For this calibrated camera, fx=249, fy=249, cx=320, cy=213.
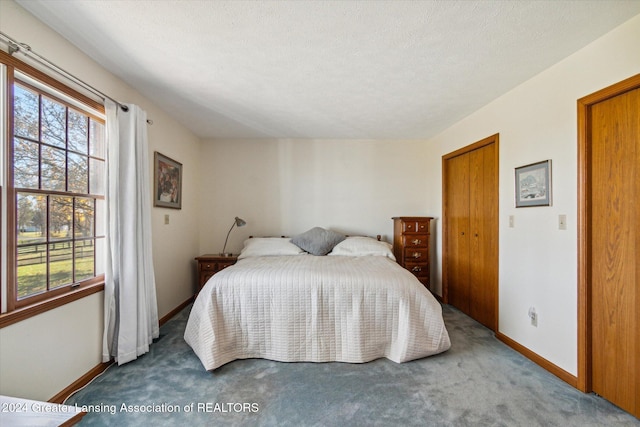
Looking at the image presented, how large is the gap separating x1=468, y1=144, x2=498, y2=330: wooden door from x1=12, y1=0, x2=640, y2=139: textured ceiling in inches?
25.6

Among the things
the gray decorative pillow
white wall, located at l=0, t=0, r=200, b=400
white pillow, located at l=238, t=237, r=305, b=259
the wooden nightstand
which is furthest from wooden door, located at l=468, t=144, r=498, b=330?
white wall, located at l=0, t=0, r=200, b=400

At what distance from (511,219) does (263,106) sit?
2746 millimetres

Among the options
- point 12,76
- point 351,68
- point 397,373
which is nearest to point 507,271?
point 397,373

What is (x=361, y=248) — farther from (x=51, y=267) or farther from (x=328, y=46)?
(x=51, y=267)

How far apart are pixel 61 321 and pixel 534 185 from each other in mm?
3671

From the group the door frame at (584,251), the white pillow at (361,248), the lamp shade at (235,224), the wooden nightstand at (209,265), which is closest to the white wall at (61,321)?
the wooden nightstand at (209,265)

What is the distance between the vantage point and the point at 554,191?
1.95 metres

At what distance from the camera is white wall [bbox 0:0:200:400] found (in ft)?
4.50

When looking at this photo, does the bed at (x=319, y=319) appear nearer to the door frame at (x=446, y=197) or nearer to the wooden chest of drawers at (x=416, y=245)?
the door frame at (x=446, y=197)

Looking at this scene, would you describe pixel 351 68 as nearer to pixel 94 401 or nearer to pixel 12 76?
pixel 12 76

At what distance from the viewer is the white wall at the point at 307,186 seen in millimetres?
3889

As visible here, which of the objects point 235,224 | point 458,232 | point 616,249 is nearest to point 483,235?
point 458,232

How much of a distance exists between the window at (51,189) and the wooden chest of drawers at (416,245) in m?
3.30

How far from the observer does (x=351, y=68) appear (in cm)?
197
